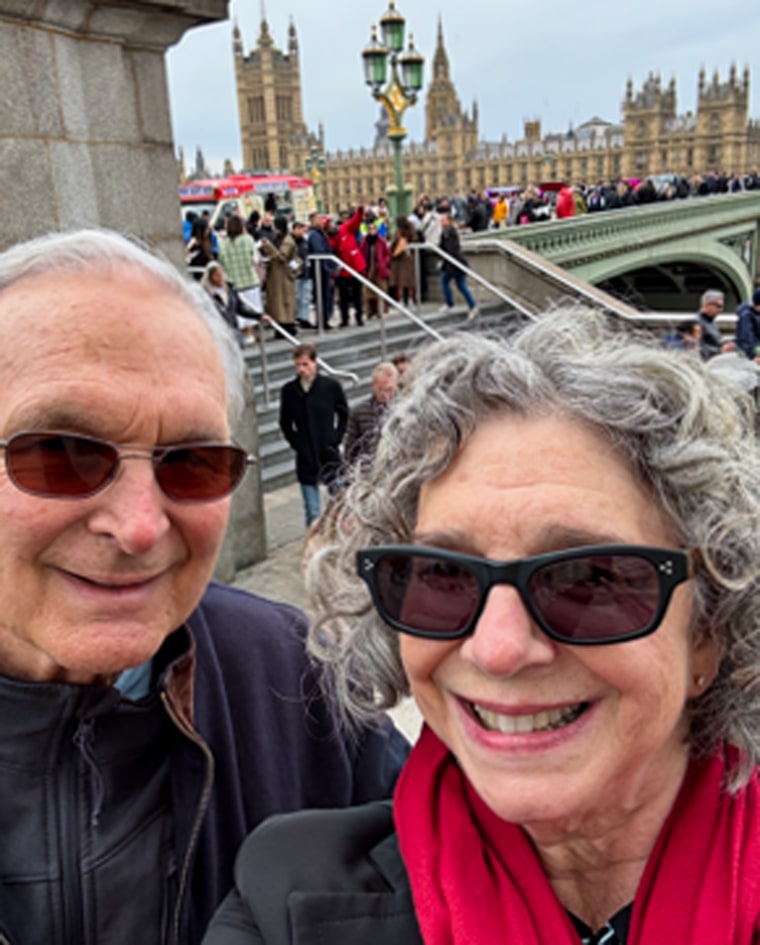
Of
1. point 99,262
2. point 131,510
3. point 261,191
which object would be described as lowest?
point 131,510

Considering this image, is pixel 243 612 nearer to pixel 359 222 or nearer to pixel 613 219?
pixel 359 222

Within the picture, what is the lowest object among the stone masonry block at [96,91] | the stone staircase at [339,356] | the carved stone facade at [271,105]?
the stone staircase at [339,356]

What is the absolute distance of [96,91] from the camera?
12.8 ft

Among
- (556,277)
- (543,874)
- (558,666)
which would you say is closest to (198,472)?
(558,666)

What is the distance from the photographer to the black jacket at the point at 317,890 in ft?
3.88

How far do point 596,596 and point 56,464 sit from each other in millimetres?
788

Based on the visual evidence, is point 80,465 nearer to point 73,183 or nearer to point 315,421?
point 73,183

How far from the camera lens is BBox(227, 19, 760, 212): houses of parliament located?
94875 mm

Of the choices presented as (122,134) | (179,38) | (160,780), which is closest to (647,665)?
(160,780)

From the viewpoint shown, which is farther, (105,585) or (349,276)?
(349,276)

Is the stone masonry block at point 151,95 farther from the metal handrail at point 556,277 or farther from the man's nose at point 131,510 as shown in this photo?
the metal handrail at point 556,277

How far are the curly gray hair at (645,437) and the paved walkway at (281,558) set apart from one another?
365cm

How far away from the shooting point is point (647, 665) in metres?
1.11

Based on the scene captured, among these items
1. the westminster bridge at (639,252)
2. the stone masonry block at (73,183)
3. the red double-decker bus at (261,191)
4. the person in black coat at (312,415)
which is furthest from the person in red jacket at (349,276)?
the red double-decker bus at (261,191)
